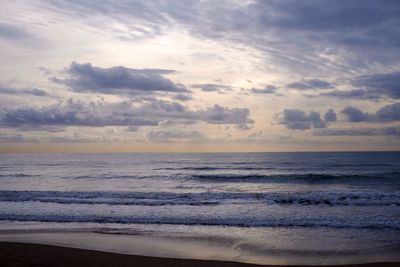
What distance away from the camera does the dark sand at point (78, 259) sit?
9602 mm

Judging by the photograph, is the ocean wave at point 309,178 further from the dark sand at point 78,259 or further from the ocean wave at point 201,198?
the dark sand at point 78,259

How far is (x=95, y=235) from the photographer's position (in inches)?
534

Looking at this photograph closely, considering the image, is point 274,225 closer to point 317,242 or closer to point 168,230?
point 317,242

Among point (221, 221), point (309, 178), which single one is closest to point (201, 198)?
point (221, 221)

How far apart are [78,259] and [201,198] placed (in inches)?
576

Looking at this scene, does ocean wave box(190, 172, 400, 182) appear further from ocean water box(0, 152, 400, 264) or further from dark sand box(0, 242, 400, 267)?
dark sand box(0, 242, 400, 267)

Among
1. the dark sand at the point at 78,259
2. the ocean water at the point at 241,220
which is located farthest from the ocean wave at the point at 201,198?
the dark sand at the point at 78,259

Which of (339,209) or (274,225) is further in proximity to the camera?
(339,209)

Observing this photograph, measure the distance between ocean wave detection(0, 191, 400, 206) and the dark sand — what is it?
1084 cm

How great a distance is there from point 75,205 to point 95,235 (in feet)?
27.8

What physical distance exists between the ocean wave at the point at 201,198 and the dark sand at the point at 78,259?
10840 mm

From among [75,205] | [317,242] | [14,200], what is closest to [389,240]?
[317,242]

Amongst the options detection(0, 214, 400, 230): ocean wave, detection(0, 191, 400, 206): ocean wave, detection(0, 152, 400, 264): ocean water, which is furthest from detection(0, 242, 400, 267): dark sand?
detection(0, 191, 400, 206): ocean wave

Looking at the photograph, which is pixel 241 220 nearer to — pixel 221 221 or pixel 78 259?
pixel 221 221
